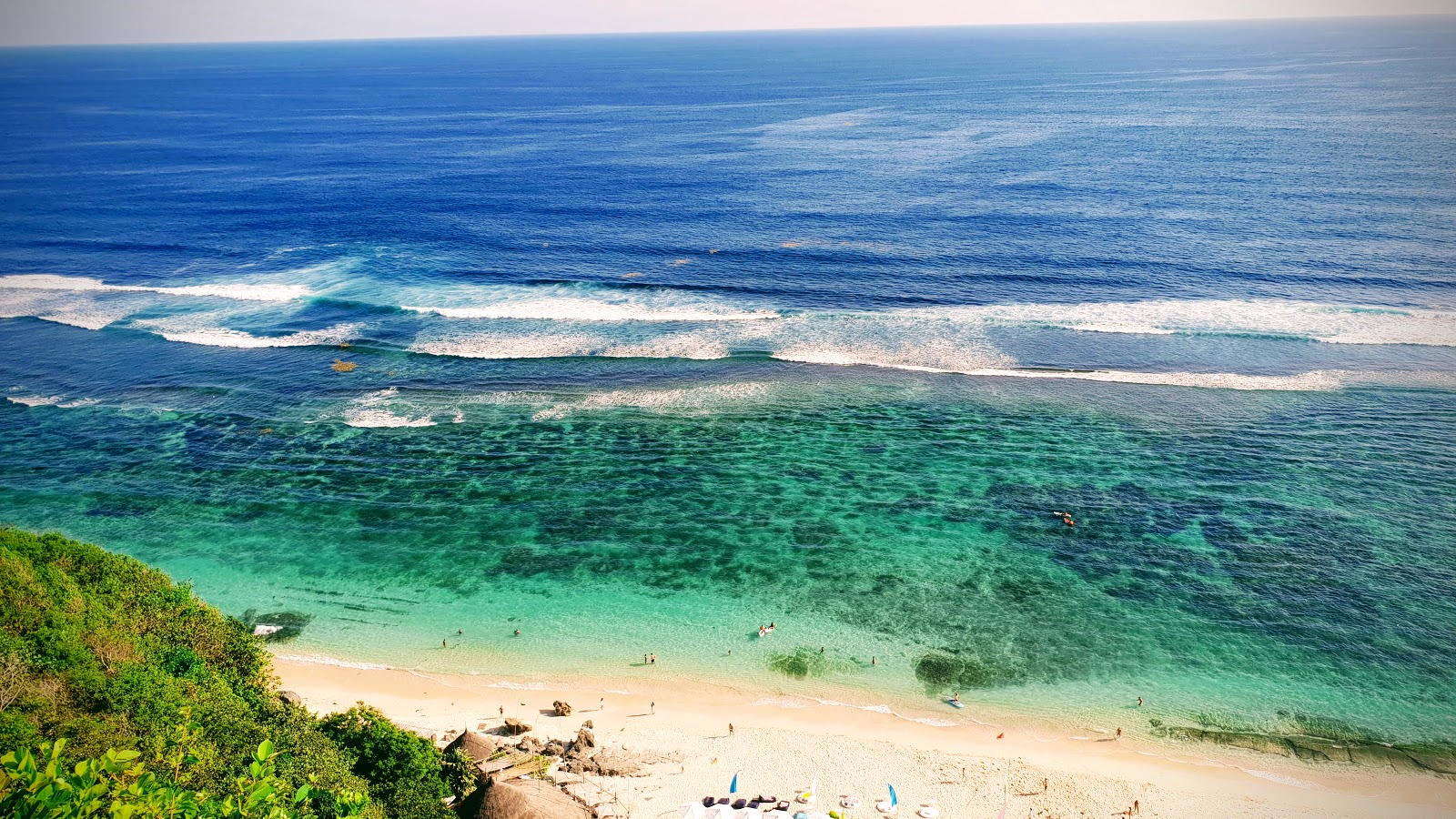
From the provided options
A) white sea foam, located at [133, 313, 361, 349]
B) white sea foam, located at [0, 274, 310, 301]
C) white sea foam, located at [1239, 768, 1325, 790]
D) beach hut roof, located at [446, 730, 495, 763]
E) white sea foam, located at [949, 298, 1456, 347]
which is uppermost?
white sea foam, located at [0, 274, 310, 301]

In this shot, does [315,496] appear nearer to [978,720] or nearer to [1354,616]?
[978,720]

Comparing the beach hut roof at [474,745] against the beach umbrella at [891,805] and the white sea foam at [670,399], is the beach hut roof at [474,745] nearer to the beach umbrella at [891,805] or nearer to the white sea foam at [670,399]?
the beach umbrella at [891,805]

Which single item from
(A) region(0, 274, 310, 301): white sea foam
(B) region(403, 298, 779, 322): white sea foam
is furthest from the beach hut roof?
(A) region(0, 274, 310, 301): white sea foam

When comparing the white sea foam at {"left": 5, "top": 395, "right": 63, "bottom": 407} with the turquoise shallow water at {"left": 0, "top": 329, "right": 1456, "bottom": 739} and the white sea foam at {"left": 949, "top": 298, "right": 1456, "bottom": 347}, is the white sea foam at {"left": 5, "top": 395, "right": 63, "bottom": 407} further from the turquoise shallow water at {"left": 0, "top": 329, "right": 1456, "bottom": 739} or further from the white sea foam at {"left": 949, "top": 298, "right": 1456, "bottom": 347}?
the white sea foam at {"left": 949, "top": 298, "right": 1456, "bottom": 347}

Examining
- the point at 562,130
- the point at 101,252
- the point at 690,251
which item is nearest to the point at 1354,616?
the point at 690,251

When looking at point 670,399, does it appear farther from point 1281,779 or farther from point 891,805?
point 1281,779

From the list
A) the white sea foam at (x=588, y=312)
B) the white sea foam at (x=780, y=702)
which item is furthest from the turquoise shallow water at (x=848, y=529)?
the white sea foam at (x=588, y=312)
